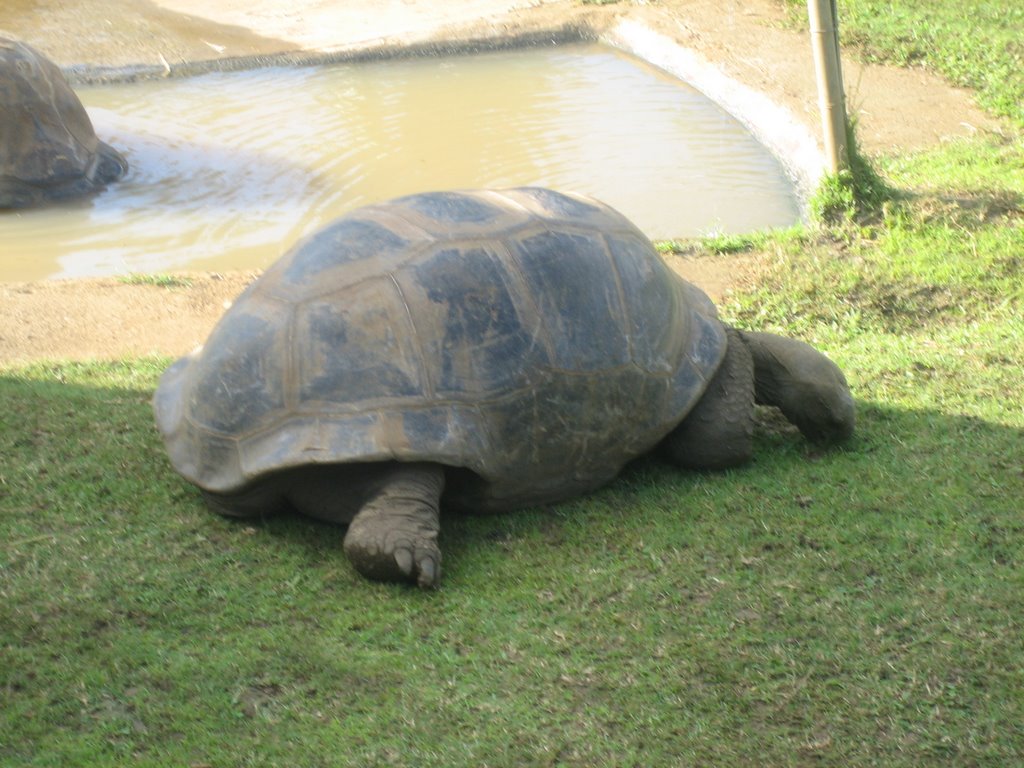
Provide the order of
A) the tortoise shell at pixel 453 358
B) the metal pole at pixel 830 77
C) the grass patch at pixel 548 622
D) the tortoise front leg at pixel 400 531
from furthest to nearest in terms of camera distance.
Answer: the metal pole at pixel 830 77, the tortoise shell at pixel 453 358, the tortoise front leg at pixel 400 531, the grass patch at pixel 548 622

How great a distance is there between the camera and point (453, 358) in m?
3.96

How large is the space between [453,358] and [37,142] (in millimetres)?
6546

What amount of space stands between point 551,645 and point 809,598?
0.80 meters

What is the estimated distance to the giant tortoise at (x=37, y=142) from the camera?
917 cm

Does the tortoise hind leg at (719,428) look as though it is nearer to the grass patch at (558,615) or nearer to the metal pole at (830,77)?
the grass patch at (558,615)

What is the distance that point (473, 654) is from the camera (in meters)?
3.45

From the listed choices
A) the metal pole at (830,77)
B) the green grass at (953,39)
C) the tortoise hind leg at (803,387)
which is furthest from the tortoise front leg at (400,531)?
the green grass at (953,39)

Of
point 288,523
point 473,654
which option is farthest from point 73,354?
point 473,654

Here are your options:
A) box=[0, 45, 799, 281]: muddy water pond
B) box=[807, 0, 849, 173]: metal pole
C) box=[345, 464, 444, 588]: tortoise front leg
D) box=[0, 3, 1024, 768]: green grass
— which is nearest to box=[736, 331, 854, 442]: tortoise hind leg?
box=[0, 3, 1024, 768]: green grass

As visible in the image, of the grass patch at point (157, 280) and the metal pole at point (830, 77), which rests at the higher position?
the metal pole at point (830, 77)

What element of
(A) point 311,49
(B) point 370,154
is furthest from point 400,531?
(A) point 311,49

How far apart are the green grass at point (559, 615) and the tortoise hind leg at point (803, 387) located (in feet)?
0.37

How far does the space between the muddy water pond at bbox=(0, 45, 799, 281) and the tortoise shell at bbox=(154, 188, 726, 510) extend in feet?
12.3

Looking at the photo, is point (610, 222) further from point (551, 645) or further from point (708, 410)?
point (551, 645)
